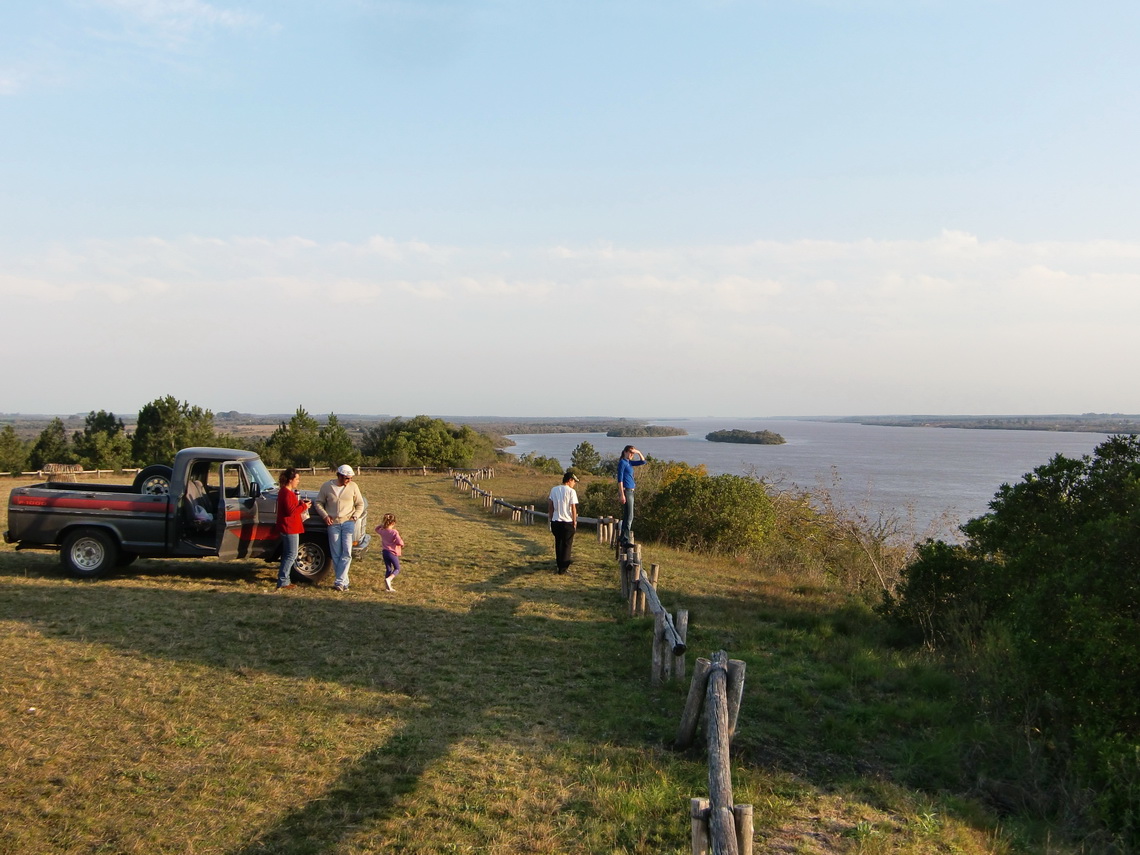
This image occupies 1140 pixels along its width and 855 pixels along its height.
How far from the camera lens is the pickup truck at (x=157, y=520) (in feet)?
35.0

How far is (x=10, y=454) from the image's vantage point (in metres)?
51.5

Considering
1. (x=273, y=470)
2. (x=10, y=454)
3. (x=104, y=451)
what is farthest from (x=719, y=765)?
(x=10, y=454)

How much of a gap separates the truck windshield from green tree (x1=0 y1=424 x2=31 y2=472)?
159 feet

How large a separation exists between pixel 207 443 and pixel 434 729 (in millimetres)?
54253

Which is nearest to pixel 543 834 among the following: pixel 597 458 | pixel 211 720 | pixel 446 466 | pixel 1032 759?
pixel 211 720

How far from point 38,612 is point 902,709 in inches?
369

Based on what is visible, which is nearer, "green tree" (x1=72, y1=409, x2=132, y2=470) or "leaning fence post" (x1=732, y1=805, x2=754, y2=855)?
"leaning fence post" (x1=732, y1=805, x2=754, y2=855)

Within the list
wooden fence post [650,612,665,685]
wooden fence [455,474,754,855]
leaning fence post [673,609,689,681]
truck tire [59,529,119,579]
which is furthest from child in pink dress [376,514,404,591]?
leaning fence post [673,609,689,681]

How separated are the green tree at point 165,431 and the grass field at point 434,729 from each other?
48.2 m

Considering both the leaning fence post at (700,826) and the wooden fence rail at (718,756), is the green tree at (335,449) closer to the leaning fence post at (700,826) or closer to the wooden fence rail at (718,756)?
the wooden fence rail at (718,756)

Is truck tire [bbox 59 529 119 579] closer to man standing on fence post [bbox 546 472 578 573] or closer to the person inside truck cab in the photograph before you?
the person inside truck cab

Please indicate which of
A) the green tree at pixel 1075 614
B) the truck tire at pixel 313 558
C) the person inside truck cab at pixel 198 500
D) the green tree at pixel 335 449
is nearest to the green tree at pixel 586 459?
the green tree at pixel 335 449

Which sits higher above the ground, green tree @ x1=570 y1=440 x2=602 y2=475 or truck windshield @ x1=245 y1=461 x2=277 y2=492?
truck windshield @ x1=245 y1=461 x2=277 y2=492

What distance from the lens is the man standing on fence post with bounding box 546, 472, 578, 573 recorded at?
11.6 metres
